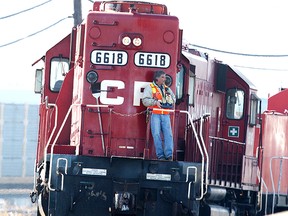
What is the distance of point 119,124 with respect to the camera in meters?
19.1

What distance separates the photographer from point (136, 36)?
19250mm

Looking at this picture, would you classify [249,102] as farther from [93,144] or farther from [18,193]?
[18,193]

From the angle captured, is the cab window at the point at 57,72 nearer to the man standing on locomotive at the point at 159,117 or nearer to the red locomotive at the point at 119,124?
the red locomotive at the point at 119,124

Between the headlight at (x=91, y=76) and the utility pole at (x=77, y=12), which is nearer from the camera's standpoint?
the headlight at (x=91, y=76)

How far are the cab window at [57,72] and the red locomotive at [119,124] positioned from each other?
0.06ft

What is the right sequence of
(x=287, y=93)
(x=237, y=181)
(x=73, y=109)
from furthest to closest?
1. (x=287, y=93)
2. (x=237, y=181)
3. (x=73, y=109)

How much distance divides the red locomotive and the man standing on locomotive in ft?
0.65

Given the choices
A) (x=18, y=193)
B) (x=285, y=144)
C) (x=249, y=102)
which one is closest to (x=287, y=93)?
(x=285, y=144)

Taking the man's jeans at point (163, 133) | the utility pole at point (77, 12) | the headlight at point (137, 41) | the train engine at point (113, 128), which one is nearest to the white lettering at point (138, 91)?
the train engine at point (113, 128)

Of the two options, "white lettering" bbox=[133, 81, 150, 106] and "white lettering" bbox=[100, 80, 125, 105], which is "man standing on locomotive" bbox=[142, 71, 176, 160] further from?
"white lettering" bbox=[100, 80, 125, 105]

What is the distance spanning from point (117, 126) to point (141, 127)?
0.43 meters

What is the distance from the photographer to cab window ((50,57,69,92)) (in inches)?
840

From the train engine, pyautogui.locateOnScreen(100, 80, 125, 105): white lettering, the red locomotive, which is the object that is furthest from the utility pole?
pyautogui.locateOnScreen(100, 80, 125, 105): white lettering

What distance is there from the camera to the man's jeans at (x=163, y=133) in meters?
18.6
